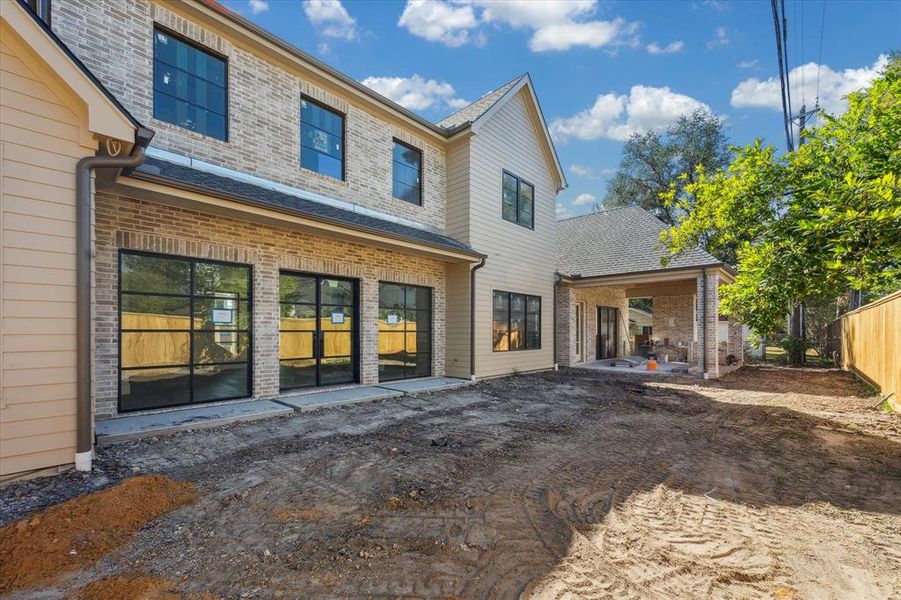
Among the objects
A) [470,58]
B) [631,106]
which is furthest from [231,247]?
[631,106]

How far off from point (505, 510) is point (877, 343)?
38.5ft

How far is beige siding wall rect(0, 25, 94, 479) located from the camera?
3812mm

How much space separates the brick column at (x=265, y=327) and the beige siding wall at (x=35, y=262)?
315 cm

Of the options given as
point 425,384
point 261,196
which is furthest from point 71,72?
point 425,384

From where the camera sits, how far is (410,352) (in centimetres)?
1033

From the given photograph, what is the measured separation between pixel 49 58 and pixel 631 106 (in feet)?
112

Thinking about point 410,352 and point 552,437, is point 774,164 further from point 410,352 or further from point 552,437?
point 410,352

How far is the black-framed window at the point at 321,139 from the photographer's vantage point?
8508mm

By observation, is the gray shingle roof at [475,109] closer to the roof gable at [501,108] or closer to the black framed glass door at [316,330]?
the roof gable at [501,108]

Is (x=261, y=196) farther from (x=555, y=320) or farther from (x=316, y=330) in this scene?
(x=555, y=320)

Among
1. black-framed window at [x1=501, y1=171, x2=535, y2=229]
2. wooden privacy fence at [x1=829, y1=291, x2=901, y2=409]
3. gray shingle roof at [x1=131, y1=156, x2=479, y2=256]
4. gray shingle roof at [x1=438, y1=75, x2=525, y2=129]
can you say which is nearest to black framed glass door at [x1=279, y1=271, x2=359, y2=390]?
gray shingle roof at [x1=131, y1=156, x2=479, y2=256]

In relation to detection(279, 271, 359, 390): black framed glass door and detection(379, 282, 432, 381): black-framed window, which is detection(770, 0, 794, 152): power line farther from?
detection(279, 271, 359, 390): black framed glass door

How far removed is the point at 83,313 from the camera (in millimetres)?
4148

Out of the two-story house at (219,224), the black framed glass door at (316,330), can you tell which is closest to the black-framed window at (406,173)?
the two-story house at (219,224)
